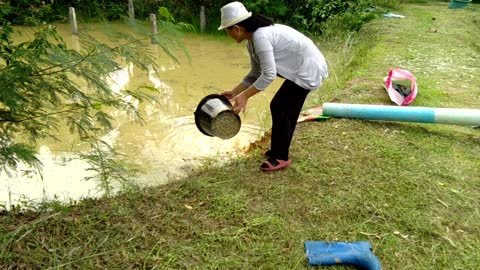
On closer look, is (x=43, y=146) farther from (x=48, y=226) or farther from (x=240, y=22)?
(x=240, y=22)

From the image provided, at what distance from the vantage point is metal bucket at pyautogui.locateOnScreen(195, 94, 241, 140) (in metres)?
A: 3.29

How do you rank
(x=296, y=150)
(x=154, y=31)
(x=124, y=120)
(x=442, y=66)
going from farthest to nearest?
(x=442, y=66) → (x=124, y=120) → (x=296, y=150) → (x=154, y=31)

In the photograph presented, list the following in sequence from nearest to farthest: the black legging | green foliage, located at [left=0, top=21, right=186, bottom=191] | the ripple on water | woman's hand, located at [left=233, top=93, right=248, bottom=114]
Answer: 1. green foliage, located at [left=0, top=21, right=186, bottom=191]
2. woman's hand, located at [left=233, top=93, right=248, bottom=114]
3. the black legging
4. the ripple on water

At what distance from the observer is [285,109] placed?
3359 mm

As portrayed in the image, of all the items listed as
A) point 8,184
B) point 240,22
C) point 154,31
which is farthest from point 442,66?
point 8,184

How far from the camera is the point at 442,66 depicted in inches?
255

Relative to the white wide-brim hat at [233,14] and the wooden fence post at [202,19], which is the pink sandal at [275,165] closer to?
the white wide-brim hat at [233,14]

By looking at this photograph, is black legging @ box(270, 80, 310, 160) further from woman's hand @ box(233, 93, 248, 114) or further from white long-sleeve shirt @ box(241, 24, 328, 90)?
woman's hand @ box(233, 93, 248, 114)

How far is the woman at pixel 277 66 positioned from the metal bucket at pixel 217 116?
85 mm

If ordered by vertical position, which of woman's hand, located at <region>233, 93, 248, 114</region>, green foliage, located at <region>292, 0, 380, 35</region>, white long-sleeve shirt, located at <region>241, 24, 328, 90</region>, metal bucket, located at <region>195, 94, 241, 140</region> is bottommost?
green foliage, located at <region>292, 0, 380, 35</region>

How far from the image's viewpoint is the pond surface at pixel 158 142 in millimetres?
4117

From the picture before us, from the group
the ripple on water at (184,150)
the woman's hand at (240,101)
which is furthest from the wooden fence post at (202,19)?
the woman's hand at (240,101)

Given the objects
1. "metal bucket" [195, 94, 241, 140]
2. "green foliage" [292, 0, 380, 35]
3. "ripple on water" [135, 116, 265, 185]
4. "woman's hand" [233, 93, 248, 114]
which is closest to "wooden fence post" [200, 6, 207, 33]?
"green foliage" [292, 0, 380, 35]

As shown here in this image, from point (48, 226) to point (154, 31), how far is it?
1298 millimetres
